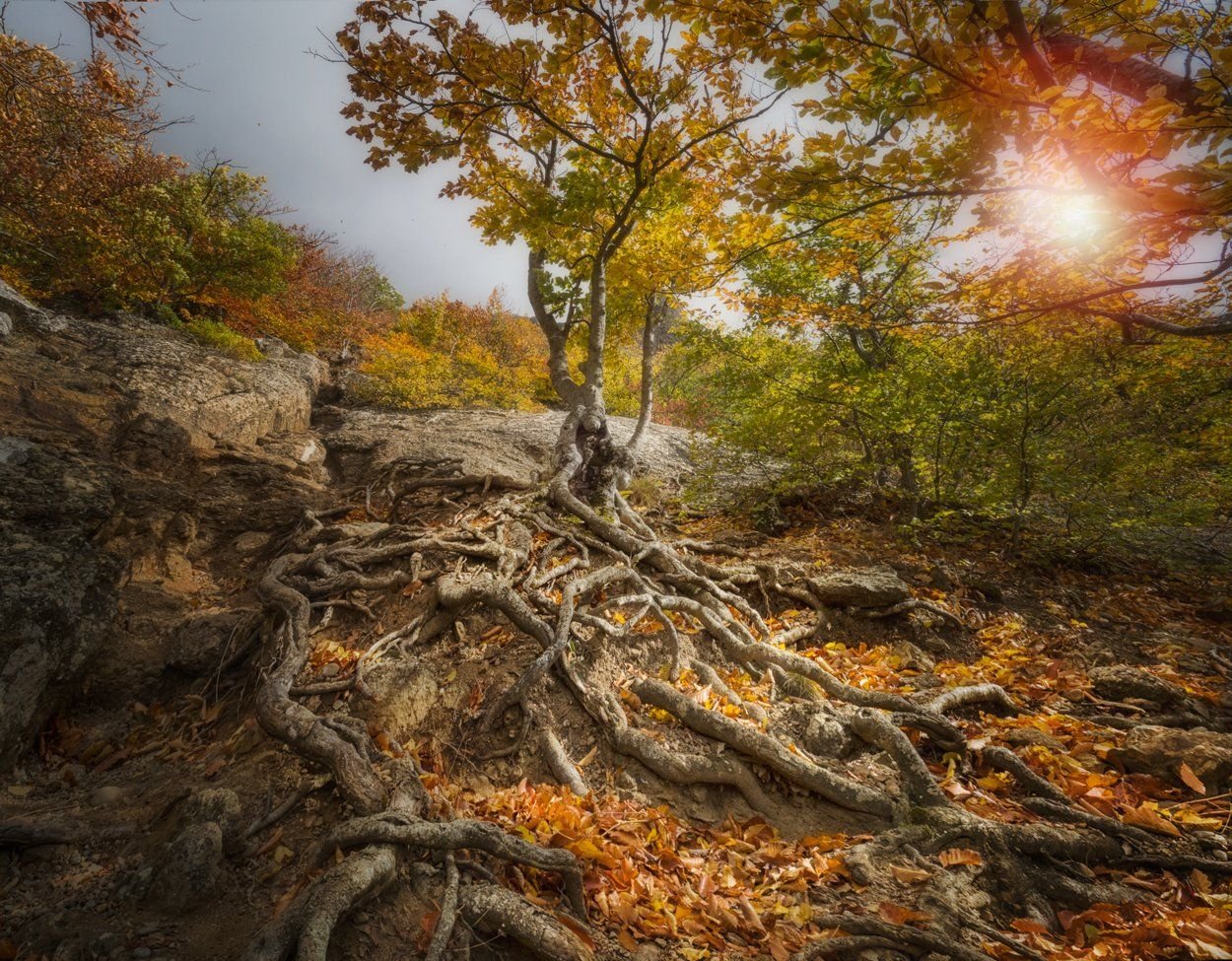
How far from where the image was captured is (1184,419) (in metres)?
6.77

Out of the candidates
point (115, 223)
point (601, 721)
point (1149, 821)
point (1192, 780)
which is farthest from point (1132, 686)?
point (115, 223)

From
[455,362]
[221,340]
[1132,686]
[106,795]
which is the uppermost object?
[455,362]

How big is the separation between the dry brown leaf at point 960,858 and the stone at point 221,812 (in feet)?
12.1

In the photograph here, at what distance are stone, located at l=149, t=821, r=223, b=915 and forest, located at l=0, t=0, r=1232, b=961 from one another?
13 mm

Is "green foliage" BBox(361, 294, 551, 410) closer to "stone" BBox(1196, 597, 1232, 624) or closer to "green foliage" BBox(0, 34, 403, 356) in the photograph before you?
"green foliage" BBox(0, 34, 403, 356)

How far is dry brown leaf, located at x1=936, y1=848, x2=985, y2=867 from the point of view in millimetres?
2551

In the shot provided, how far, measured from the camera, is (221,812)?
2.32 metres

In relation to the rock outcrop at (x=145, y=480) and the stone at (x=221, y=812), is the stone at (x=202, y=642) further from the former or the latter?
the stone at (x=221, y=812)

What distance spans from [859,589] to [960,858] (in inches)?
120

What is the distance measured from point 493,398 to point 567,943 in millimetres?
15308

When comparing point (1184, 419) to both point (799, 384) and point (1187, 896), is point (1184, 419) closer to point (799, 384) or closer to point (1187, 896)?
point (799, 384)

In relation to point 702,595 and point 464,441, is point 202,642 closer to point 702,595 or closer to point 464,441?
point 702,595

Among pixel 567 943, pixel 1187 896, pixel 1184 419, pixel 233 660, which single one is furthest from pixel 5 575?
pixel 1184 419

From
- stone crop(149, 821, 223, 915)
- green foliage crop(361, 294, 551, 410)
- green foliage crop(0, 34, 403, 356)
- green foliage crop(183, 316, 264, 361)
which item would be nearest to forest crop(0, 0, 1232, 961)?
stone crop(149, 821, 223, 915)
